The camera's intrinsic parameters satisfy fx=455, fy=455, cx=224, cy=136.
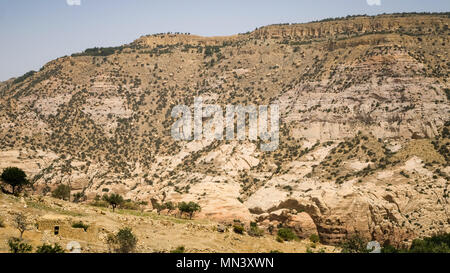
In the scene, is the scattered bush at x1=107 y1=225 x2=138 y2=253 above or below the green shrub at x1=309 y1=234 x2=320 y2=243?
above

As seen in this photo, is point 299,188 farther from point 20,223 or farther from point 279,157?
point 20,223

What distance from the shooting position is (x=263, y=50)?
114688 mm

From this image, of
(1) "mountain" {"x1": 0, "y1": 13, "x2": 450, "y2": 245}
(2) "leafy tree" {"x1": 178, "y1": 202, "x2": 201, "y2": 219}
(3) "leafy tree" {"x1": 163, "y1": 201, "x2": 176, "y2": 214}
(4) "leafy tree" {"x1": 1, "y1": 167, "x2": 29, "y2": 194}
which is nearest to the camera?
(4) "leafy tree" {"x1": 1, "y1": 167, "x2": 29, "y2": 194}

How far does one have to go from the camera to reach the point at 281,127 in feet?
270

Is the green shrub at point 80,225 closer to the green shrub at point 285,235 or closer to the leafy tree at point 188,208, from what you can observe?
the green shrub at point 285,235

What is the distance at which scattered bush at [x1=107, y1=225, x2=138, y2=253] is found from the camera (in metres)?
28.9

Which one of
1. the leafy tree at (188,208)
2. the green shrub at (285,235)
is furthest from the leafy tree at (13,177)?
the green shrub at (285,235)

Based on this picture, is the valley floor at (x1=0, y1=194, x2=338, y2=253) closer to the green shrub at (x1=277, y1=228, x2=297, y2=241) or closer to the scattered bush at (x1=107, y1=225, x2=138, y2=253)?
the scattered bush at (x1=107, y1=225, x2=138, y2=253)

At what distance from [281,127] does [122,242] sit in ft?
185
